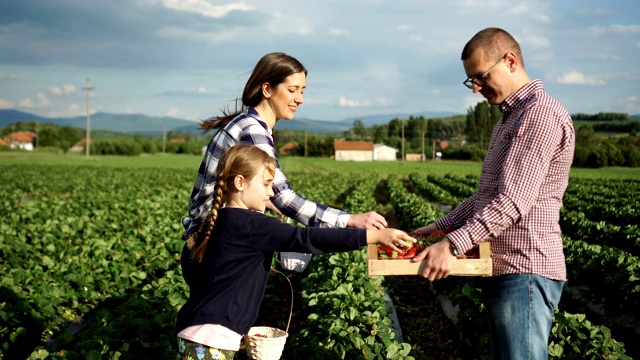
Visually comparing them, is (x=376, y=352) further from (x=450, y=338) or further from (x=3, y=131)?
(x=3, y=131)

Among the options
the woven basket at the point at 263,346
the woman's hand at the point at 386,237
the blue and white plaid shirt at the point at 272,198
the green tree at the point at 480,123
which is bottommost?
the woven basket at the point at 263,346

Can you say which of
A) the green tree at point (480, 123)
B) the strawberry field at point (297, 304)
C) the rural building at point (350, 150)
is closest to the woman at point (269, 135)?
the strawberry field at point (297, 304)

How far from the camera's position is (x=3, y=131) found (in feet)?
479

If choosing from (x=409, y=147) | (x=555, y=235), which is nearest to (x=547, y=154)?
(x=555, y=235)

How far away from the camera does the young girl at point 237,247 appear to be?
2.67m

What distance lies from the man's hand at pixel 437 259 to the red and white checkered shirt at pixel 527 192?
68 mm

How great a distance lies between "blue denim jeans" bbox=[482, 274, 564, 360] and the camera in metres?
2.53

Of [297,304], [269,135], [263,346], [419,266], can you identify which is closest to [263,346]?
[263,346]

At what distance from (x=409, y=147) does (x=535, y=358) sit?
344ft

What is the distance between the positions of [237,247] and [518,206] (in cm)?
125

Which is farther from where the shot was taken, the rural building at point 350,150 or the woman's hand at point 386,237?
the rural building at point 350,150

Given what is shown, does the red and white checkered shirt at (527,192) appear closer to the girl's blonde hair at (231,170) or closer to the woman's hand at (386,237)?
the woman's hand at (386,237)

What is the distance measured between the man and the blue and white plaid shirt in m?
0.68

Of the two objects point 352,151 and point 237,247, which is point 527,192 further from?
point 352,151
